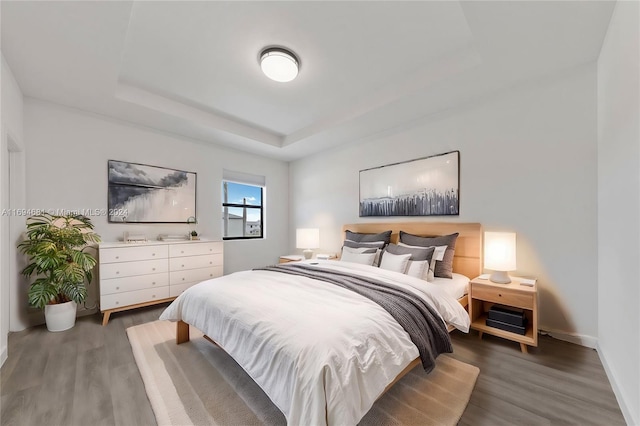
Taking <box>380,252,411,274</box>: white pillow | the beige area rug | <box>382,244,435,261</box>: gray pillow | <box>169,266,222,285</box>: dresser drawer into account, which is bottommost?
the beige area rug

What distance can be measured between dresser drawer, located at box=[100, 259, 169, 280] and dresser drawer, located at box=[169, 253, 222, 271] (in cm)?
9

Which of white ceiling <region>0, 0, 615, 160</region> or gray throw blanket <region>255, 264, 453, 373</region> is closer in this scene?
gray throw blanket <region>255, 264, 453, 373</region>

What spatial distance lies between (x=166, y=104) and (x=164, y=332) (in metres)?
2.55

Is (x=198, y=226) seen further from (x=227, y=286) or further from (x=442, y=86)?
(x=442, y=86)

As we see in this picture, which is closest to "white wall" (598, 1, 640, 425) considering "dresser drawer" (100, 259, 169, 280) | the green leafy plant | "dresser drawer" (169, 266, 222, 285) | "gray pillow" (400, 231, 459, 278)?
"gray pillow" (400, 231, 459, 278)

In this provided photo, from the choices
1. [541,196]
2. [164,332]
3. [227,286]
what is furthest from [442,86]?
[164,332]

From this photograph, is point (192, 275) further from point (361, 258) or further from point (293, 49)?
point (293, 49)

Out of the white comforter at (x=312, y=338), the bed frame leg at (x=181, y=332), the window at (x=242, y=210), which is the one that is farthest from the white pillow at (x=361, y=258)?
the window at (x=242, y=210)

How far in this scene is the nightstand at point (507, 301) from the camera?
2.10 metres

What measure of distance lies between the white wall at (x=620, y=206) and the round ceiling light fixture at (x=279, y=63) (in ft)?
7.01

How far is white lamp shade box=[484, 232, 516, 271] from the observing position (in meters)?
2.32

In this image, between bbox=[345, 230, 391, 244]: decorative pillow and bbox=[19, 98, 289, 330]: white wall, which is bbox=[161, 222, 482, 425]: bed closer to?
bbox=[345, 230, 391, 244]: decorative pillow

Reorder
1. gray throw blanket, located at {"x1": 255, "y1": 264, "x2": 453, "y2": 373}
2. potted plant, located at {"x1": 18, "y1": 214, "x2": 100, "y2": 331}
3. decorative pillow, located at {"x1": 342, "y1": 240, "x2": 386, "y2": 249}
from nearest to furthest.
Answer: gray throw blanket, located at {"x1": 255, "y1": 264, "x2": 453, "y2": 373} → potted plant, located at {"x1": 18, "y1": 214, "x2": 100, "y2": 331} → decorative pillow, located at {"x1": 342, "y1": 240, "x2": 386, "y2": 249}

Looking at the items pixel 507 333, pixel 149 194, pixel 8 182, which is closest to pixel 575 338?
pixel 507 333
